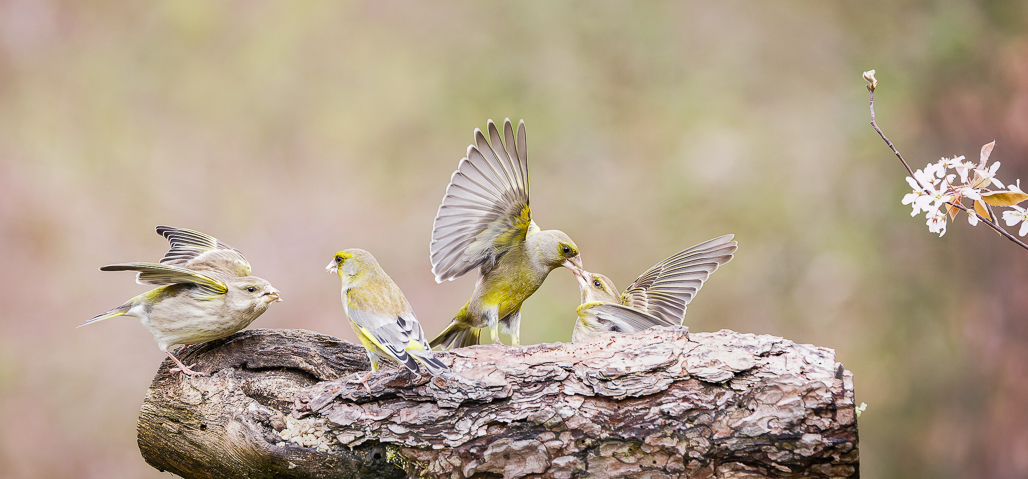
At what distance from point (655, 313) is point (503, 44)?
4.21m

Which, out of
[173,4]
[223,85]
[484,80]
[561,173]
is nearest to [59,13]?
[173,4]

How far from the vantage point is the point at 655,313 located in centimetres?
352

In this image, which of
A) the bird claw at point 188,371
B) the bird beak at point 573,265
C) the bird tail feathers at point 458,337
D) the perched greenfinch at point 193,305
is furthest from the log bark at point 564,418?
the bird tail feathers at point 458,337

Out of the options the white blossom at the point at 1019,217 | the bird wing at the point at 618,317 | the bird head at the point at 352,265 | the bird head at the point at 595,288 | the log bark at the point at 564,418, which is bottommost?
the log bark at the point at 564,418

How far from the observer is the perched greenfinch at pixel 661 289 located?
10.6ft

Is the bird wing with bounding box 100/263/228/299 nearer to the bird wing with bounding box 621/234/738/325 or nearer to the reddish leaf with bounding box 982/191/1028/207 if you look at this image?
the bird wing with bounding box 621/234/738/325

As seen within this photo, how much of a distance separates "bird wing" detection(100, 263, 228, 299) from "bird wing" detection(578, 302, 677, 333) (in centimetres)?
151

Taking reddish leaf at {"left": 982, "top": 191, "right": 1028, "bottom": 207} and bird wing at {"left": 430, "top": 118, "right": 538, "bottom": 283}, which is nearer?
reddish leaf at {"left": 982, "top": 191, "right": 1028, "bottom": 207}

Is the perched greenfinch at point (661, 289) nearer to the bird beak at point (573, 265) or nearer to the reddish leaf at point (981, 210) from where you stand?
the bird beak at point (573, 265)

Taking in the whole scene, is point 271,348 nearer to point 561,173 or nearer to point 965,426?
point 561,173

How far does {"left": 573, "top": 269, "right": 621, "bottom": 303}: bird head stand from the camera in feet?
10.9

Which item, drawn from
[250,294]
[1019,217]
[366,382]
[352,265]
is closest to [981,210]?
[1019,217]

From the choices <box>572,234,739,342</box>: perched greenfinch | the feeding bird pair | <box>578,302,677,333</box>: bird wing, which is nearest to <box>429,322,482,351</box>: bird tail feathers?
the feeding bird pair

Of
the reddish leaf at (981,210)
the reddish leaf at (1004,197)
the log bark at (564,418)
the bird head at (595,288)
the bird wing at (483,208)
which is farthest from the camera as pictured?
the bird head at (595,288)
